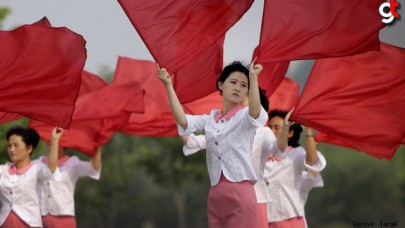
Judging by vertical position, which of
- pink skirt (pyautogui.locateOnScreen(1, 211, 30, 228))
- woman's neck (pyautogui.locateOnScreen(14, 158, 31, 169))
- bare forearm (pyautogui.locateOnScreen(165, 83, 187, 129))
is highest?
bare forearm (pyautogui.locateOnScreen(165, 83, 187, 129))

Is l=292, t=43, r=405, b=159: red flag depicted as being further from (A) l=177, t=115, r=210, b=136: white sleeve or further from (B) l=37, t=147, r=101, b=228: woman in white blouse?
(B) l=37, t=147, r=101, b=228: woman in white blouse

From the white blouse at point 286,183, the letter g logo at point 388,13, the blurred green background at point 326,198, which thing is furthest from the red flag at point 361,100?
the blurred green background at point 326,198

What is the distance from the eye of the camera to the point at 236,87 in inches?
249

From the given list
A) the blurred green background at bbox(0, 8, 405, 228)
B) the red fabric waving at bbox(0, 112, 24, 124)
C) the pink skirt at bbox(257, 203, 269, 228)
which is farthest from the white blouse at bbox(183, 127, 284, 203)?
the blurred green background at bbox(0, 8, 405, 228)

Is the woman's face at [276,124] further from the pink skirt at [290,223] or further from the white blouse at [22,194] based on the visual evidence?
the white blouse at [22,194]

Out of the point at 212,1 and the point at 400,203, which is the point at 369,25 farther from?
the point at 400,203

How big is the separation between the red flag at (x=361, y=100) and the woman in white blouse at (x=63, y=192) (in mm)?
2596

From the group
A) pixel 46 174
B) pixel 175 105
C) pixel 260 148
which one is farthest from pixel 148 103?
pixel 175 105

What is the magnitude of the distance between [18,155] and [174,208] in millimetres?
40040

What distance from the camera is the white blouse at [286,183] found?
8.17m

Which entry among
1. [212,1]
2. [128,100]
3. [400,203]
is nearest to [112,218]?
[400,203]

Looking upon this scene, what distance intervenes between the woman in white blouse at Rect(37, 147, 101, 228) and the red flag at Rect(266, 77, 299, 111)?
184 centimetres

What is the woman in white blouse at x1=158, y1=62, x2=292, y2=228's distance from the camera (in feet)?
20.1

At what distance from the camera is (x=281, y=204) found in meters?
8.17
